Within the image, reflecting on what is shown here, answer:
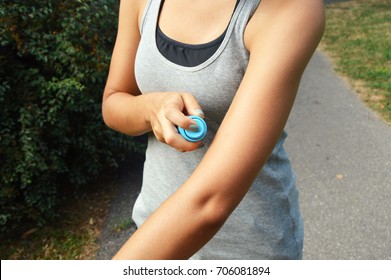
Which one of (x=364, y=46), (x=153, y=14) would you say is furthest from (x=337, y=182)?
(x=364, y=46)

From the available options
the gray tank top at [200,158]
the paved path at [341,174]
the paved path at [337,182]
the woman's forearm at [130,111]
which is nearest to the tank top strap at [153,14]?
the gray tank top at [200,158]

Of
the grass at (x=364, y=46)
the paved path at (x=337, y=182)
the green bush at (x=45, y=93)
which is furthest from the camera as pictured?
the grass at (x=364, y=46)

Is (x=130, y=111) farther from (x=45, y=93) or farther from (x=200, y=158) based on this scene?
(x=45, y=93)

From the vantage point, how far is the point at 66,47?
3.13 meters

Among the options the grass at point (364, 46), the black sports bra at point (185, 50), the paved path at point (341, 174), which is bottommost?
the grass at point (364, 46)

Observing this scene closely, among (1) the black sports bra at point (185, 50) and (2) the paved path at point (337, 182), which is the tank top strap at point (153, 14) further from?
(2) the paved path at point (337, 182)

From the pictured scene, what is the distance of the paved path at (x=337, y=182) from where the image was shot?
3.39 m

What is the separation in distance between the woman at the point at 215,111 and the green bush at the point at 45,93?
5.95ft

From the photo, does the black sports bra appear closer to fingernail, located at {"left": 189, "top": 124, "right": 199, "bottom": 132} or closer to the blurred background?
fingernail, located at {"left": 189, "top": 124, "right": 199, "bottom": 132}

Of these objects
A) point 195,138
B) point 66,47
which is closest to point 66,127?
point 66,47

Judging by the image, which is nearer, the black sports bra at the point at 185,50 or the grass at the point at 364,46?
A: the black sports bra at the point at 185,50
